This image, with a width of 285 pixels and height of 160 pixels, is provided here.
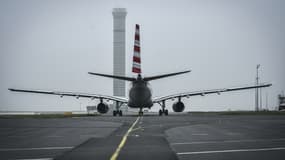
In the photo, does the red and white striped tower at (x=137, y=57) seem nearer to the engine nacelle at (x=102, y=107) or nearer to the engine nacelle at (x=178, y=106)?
the engine nacelle at (x=102, y=107)

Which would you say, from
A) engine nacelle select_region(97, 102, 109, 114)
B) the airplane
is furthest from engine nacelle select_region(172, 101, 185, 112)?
engine nacelle select_region(97, 102, 109, 114)

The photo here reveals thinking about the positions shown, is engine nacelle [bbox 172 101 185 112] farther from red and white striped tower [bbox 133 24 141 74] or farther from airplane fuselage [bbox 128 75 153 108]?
red and white striped tower [bbox 133 24 141 74]

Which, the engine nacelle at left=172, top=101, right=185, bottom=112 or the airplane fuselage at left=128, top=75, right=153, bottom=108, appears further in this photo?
the engine nacelle at left=172, top=101, right=185, bottom=112

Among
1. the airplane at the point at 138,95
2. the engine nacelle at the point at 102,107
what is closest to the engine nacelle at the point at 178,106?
the airplane at the point at 138,95

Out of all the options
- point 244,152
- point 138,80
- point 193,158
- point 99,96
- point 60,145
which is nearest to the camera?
point 193,158

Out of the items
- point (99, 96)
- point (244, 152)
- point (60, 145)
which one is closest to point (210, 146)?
point (244, 152)

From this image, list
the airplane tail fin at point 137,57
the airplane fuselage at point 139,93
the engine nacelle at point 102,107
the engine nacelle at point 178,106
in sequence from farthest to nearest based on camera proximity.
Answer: the airplane tail fin at point 137,57 → the engine nacelle at point 178,106 → the engine nacelle at point 102,107 → the airplane fuselage at point 139,93

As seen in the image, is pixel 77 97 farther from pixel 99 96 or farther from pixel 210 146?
pixel 210 146

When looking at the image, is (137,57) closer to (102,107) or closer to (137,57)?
(137,57)

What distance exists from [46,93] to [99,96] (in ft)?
28.5

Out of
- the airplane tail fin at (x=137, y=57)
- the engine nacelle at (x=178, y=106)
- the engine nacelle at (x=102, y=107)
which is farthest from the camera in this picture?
the airplane tail fin at (x=137, y=57)

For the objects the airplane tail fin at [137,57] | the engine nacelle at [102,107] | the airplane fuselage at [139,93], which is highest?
the airplane tail fin at [137,57]

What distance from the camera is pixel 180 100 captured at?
2470 inches

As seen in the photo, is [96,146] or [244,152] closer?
[244,152]
